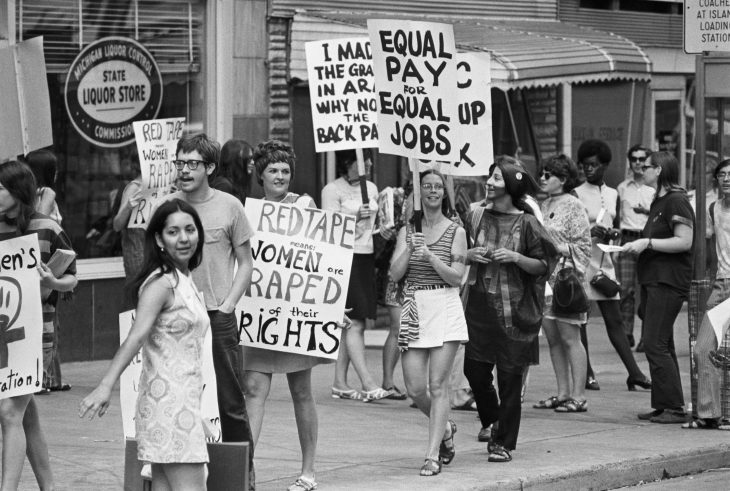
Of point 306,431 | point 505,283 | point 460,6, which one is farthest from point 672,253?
point 460,6

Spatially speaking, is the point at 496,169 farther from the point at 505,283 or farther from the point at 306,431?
the point at 306,431

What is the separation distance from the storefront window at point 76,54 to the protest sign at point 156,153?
230cm

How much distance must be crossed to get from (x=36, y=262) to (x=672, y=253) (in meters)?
5.05

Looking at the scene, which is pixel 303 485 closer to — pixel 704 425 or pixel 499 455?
pixel 499 455

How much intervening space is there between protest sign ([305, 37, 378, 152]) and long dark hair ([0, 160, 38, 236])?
401cm

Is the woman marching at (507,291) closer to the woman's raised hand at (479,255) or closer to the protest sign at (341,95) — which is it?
the woman's raised hand at (479,255)

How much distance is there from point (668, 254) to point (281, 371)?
3733 millimetres

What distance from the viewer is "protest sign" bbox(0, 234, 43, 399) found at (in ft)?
24.2

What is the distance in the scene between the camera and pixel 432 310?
8.77m

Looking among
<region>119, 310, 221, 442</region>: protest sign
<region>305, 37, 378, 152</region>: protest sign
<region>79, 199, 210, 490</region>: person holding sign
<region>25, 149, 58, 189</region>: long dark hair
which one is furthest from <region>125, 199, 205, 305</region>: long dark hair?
<region>305, 37, 378, 152</region>: protest sign

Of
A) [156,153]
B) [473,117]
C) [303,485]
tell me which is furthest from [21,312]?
[156,153]

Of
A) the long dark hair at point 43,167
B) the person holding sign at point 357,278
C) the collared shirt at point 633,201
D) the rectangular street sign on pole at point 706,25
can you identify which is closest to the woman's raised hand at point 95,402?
the long dark hair at point 43,167

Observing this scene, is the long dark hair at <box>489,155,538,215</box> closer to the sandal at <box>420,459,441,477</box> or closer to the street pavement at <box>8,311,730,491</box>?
the street pavement at <box>8,311,730,491</box>

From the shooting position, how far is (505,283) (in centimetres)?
923
